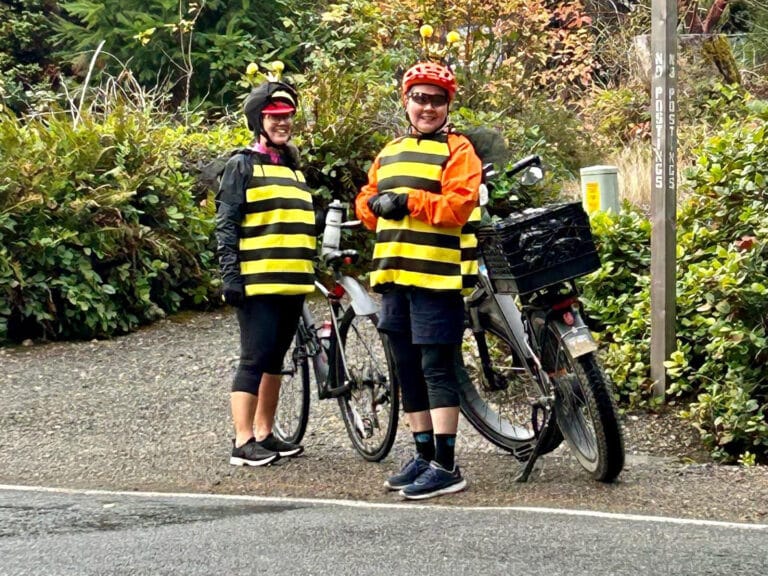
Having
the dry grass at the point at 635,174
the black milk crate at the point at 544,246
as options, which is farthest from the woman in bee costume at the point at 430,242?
the dry grass at the point at 635,174

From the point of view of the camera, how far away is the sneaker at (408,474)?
6105 millimetres

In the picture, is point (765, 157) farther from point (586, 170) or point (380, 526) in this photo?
point (380, 526)

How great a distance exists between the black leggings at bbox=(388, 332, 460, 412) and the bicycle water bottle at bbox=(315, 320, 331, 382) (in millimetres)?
917

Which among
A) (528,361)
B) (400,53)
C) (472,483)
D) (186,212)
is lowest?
(472,483)

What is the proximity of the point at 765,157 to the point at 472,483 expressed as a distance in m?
3.29

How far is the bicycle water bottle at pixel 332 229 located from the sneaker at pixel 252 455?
Result: 3.66 ft

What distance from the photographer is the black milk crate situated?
5852 millimetres

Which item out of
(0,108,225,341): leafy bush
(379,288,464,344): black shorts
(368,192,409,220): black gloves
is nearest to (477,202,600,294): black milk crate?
(379,288,464,344): black shorts

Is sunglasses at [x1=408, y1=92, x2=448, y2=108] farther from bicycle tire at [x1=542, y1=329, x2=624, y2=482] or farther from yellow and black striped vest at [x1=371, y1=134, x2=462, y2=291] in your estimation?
bicycle tire at [x1=542, y1=329, x2=624, y2=482]

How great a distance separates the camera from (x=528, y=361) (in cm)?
627

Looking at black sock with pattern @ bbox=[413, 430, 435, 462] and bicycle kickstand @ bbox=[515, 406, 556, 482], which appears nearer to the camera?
bicycle kickstand @ bbox=[515, 406, 556, 482]

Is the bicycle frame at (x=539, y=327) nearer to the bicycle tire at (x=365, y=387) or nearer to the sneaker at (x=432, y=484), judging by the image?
the sneaker at (x=432, y=484)

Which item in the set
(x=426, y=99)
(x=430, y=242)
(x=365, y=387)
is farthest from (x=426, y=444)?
(x=426, y=99)

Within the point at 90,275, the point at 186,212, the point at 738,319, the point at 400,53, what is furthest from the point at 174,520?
the point at 400,53
